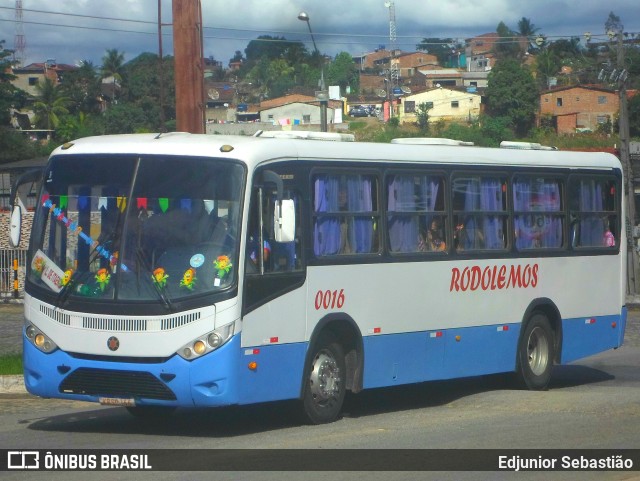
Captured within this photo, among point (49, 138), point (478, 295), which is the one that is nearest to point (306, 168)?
point (478, 295)

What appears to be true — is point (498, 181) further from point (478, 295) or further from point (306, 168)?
point (306, 168)

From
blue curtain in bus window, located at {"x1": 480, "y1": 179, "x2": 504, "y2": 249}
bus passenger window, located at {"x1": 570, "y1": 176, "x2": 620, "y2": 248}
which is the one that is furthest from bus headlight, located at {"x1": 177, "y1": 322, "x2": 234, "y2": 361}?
bus passenger window, located at {"x1": 570, "y1": 176, "x2": 620, "y2": 248}

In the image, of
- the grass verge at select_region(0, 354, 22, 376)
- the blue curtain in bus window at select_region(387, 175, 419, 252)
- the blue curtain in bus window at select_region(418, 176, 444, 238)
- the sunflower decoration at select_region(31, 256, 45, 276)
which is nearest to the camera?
the sunflower decoration at select_region(31, 256, 45, 276)

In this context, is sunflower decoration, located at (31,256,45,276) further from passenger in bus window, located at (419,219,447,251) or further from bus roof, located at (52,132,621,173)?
passenger in bus window, located at (419,219,447,251)

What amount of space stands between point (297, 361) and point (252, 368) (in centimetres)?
78

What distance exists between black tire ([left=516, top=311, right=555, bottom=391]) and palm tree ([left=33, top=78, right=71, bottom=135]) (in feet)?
309

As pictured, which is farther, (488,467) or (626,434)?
(626,434)

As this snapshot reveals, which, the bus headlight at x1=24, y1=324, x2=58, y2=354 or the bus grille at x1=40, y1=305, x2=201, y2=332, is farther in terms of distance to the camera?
the bus headlight at x1=24, y1=324, x2=58, y2=354

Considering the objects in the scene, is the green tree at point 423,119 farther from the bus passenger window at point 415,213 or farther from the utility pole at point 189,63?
the bus passenger window at point 415,213

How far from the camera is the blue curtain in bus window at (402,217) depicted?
12984mm

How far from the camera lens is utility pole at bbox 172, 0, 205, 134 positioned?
17781 millimetres

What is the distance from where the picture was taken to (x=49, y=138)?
98312 mm

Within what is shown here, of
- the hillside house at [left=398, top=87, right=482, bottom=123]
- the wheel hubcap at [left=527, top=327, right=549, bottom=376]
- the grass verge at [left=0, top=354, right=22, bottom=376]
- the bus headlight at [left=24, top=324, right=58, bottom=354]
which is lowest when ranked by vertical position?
the grass verge at [left=0, top=354, right=22, bottom=376]

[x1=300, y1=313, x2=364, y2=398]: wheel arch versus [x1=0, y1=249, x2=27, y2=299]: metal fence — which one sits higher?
[x1=300, y1=313, x2=364, y2=398]: wheel arch
